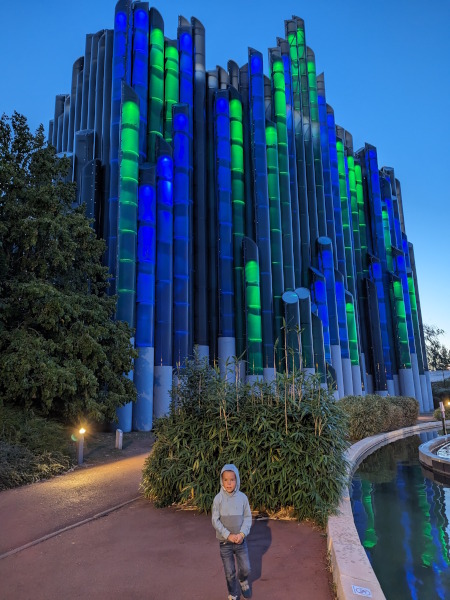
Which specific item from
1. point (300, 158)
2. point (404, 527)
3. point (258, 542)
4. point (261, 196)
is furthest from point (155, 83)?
point (258, 542)

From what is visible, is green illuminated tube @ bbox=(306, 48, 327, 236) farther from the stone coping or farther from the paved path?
the paved path

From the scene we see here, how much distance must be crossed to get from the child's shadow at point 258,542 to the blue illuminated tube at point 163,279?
622 inches

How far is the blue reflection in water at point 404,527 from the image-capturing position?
5.61 m

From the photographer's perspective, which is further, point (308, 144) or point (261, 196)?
point (308, 144)

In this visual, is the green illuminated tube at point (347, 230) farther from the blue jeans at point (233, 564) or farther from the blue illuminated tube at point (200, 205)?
the blue jeans at point (233, 564)

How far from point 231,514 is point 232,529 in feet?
0.47

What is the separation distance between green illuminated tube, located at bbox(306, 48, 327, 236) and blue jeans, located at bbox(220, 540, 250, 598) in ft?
116

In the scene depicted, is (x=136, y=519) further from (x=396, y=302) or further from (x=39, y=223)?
(x=396, y=302)

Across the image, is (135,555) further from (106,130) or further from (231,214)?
(106,130)

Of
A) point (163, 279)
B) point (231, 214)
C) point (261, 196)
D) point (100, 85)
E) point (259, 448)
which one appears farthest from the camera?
point (100, 85)

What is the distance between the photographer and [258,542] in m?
5.77

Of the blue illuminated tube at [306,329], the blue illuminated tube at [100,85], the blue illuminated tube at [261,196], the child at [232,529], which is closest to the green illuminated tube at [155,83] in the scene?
the blue illuminated tube at [100,85]

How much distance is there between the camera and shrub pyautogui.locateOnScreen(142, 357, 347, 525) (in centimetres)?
684

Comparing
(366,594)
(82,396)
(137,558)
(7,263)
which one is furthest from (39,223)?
(366,594)
